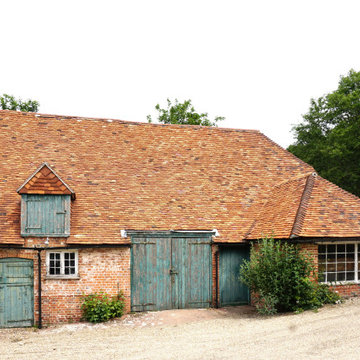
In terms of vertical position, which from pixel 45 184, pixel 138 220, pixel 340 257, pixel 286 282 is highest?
pixel 45 184

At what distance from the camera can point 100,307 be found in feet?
46.4

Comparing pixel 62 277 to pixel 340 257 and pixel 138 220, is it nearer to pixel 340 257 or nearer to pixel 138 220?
pixel 138 220

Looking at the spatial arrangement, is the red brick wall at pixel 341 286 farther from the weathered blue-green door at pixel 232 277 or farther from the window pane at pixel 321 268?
the weathered blue-green door at pixel 232 277

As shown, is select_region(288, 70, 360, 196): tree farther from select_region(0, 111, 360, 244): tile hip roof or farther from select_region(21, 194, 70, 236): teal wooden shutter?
select_region(21, 194, 70, 236): teal wooden shutter

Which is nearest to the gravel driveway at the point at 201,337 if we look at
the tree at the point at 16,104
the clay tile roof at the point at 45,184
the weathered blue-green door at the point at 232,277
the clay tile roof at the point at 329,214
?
the weathered blue-green door at the point at 232,277

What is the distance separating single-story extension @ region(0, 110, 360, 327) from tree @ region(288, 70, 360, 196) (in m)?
16.1

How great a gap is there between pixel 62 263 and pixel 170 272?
3758mm

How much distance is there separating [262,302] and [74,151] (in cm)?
974

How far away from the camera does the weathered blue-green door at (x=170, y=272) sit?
50.2 feet

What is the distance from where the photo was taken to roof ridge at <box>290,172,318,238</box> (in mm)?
14242

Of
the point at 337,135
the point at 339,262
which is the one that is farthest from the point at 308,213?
the point at 337,135

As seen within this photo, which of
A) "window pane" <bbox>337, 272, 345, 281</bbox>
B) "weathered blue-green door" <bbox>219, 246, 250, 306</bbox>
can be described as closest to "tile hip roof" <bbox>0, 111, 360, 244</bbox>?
"weathered blue-green door" <bbox>219, 246, 250, 306</bbox>

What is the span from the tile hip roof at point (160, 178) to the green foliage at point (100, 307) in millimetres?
1892

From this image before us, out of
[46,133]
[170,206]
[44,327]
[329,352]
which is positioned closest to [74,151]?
[46,133]
